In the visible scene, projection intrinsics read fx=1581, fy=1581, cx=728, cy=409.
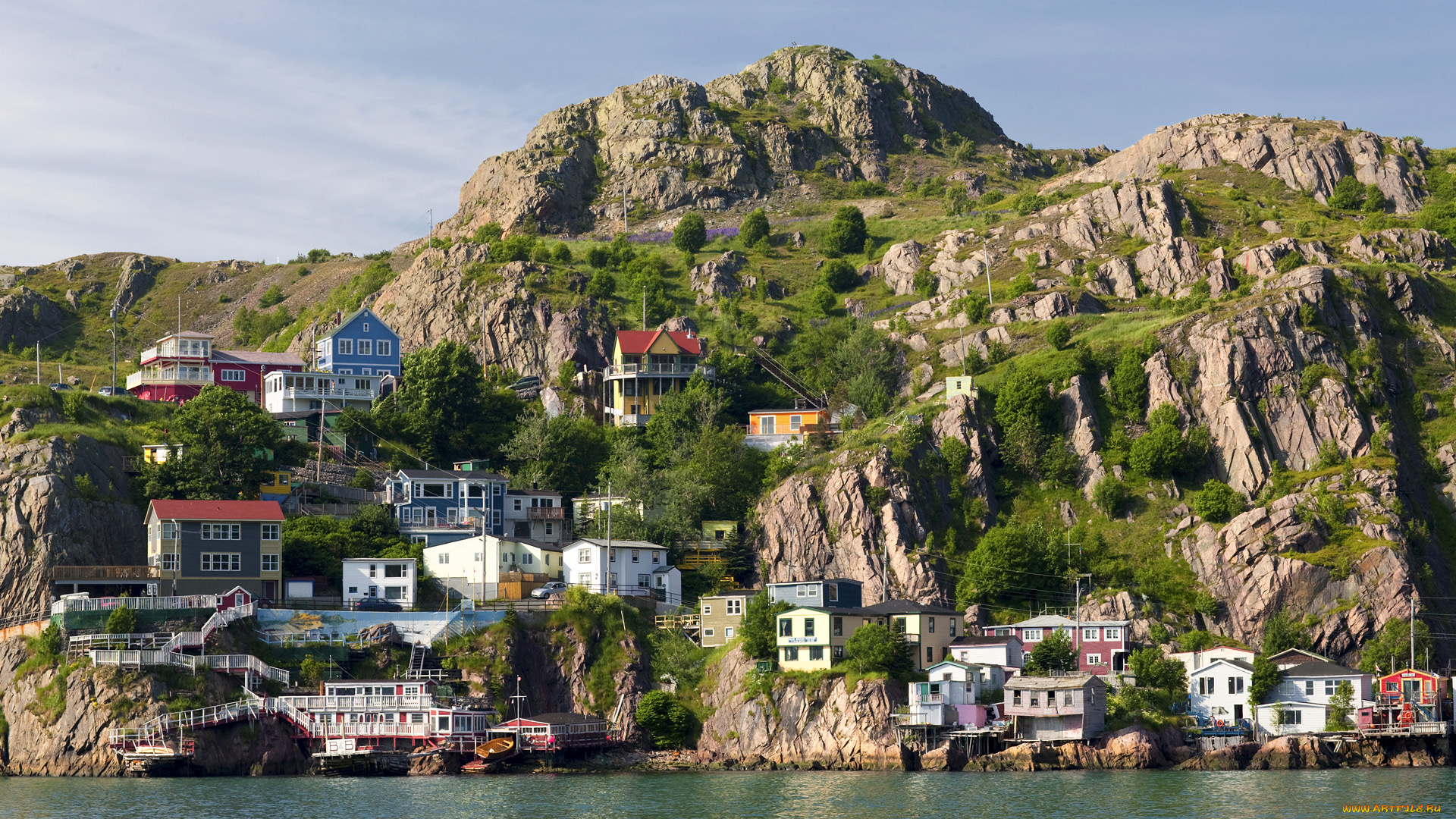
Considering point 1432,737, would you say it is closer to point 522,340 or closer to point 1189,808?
point 1189,808

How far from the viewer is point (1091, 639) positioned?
102 metres

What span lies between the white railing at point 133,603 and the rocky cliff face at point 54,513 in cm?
495

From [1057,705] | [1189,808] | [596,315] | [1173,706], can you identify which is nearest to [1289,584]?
[1173,706]

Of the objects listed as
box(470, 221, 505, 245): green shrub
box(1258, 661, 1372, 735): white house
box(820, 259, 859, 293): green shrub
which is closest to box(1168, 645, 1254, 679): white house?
box(1258, 661, 1372, 735): white house

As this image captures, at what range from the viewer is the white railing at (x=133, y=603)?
309 ft

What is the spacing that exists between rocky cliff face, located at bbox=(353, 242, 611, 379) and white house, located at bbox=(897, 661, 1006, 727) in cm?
5954

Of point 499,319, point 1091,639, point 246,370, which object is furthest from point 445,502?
point 1091,639

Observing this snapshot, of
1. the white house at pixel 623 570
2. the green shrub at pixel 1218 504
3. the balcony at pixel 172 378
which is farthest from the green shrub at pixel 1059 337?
the balcony at pixel 172 378

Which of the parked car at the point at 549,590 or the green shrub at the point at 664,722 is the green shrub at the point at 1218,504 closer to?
the green shrub at the point at 664,722

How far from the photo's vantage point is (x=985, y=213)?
177750 mm

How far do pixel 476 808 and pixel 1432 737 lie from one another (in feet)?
185

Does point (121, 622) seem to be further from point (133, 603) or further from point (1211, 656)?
point (1211, 656)

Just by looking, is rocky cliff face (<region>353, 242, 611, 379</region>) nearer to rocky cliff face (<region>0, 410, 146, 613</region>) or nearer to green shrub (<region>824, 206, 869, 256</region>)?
green shrub (<region>824, 206, 869, 256</region>)

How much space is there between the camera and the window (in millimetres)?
102875
